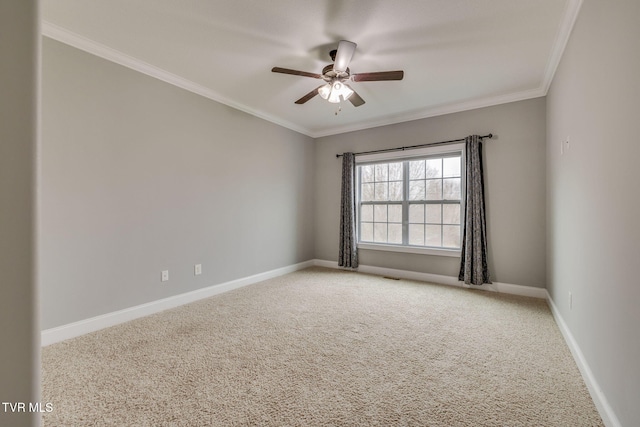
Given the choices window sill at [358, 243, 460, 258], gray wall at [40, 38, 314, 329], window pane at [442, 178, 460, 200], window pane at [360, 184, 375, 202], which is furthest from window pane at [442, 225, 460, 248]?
gray wall at [40, 38, 314, 329]

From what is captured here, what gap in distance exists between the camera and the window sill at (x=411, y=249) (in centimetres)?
412

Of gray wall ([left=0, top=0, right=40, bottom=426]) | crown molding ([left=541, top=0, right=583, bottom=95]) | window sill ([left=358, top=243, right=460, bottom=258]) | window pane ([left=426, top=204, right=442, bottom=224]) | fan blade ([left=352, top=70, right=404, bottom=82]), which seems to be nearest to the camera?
gray wall ([left=0, top=0, right=40, bottom=426])

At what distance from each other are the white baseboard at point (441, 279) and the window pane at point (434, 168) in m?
1.48

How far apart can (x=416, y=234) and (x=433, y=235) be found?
0.83 ft

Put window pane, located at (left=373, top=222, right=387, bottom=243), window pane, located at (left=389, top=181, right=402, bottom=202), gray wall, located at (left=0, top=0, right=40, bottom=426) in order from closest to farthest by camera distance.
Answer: gray wall, located at (left=0, top=0, right=40, bottom=426) → window pane, located at (left=389, top=181, right=402, bottom=202) → window pane, located at (left=373, top=222, right=387, bottom=243)

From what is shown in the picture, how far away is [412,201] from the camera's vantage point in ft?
14.9

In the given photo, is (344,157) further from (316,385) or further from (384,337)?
(316,385)

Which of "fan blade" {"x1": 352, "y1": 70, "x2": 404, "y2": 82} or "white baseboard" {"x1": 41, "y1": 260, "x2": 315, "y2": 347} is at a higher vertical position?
"fan blade" {"x1": 352, "y1": 70, "x2": 404, "y2": 82}

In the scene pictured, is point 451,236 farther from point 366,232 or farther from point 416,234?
point 366,232

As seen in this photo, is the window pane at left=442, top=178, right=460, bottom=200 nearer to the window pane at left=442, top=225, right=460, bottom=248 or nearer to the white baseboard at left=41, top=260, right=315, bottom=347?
the window pane at left=442, top=225, right=460, bottom=248

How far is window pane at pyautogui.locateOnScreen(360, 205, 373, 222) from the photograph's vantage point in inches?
197

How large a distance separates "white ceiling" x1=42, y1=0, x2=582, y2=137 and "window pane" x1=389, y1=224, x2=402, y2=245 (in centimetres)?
200

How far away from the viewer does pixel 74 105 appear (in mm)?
Answer: 2500

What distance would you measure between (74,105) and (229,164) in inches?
65.6
